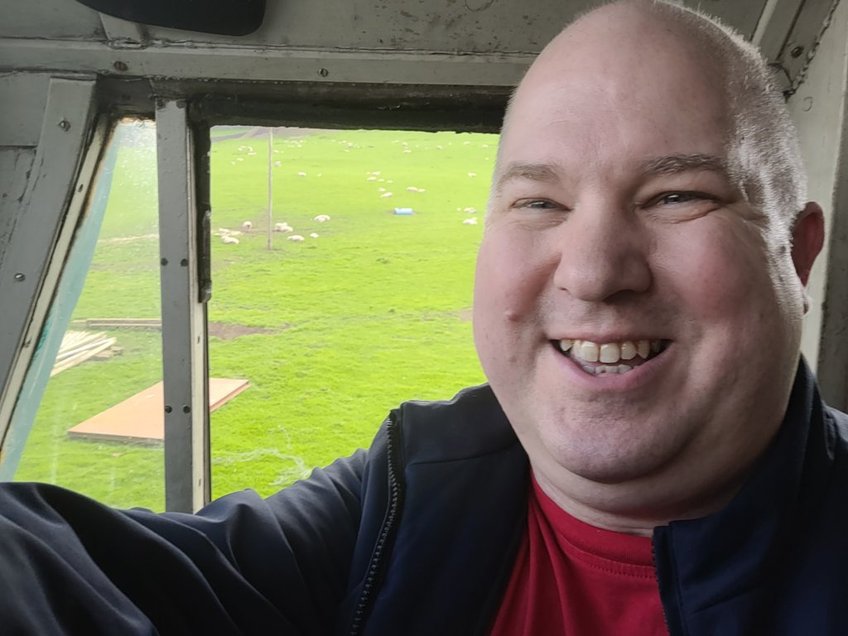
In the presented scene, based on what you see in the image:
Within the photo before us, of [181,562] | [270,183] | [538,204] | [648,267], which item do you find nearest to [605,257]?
[648,267]

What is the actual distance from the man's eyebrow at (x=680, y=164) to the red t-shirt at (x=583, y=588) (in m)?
0.50

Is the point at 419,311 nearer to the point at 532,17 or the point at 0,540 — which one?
the point at 532,17

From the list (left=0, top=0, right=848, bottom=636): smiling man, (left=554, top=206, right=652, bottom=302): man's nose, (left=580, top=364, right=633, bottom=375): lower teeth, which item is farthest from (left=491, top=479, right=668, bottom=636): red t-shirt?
(left=554, top=206, right=652, bottom=302): man's nose

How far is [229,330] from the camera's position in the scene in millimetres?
2137

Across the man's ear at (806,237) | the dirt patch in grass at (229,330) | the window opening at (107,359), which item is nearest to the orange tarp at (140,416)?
the window opening at (107,359)

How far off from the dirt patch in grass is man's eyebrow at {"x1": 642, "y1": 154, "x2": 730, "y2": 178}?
53.5 inches

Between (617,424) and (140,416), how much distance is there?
57.0 inches

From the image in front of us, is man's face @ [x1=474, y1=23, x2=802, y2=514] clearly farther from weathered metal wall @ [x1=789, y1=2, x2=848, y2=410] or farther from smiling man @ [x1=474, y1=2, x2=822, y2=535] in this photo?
weathered metal wall @ [x1=789, y1=2, x2=848, y2=410]

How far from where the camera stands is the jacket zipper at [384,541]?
1.20 metres

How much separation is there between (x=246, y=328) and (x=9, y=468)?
68 centimetres

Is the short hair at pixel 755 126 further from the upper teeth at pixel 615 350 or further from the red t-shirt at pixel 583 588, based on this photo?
the red t-shirt at pixel 583 588

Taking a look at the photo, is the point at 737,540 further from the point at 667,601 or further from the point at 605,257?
the point at 605,257

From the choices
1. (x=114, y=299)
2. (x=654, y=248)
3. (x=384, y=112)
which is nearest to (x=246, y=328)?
(x=114, y=299)

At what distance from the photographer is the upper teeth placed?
1.02m
